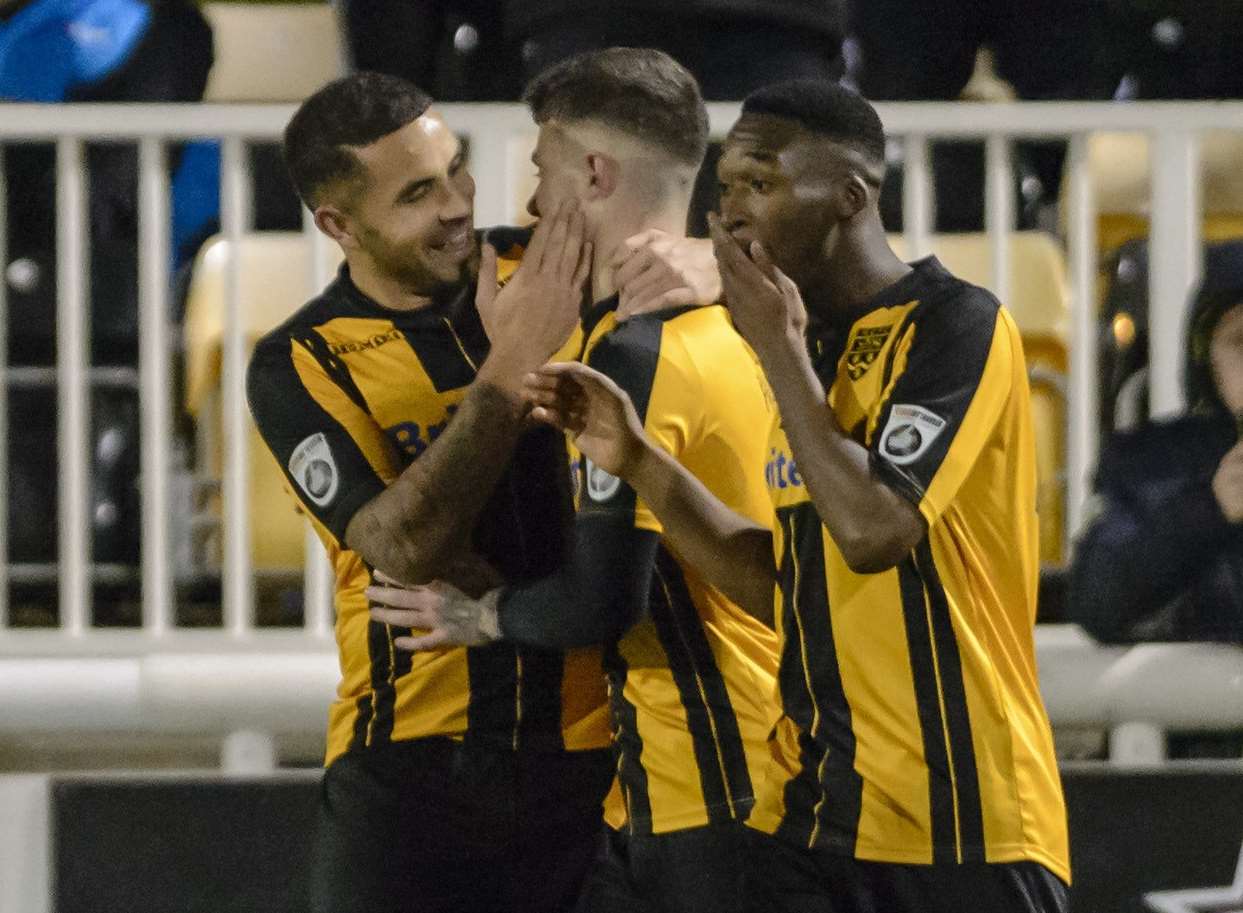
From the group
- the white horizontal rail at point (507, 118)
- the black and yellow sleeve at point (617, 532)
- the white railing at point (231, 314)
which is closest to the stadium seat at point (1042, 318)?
the white railing at point (231, 314)

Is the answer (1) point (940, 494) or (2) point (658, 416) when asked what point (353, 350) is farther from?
(1) point (940, 494)

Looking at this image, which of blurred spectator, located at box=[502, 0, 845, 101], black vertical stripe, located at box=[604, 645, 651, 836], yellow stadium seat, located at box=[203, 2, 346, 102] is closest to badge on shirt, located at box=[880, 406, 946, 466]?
black vertical stripe, located at box=[604, 645, 651, 836]

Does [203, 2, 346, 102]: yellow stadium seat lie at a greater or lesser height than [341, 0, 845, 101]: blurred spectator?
greater

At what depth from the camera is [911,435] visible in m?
2.03

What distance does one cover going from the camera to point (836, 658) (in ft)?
7.06

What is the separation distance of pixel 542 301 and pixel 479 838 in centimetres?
72

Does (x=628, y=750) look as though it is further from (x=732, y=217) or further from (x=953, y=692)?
(x=732, y=217)

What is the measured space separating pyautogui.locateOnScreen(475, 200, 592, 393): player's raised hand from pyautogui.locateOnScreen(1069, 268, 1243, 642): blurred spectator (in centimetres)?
115

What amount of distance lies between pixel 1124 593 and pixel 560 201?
1.30 metres

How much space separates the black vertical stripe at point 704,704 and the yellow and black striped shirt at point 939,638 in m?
0.19

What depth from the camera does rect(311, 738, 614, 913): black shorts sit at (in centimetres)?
259

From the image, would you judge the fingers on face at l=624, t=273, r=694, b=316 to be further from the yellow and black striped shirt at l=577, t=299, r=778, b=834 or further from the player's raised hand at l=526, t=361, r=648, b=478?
the player's raised hand at l=526, t=361, r=648, b=478

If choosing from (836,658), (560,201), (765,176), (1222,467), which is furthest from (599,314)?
(1222,467)

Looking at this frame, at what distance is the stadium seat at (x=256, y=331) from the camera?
356 cm
